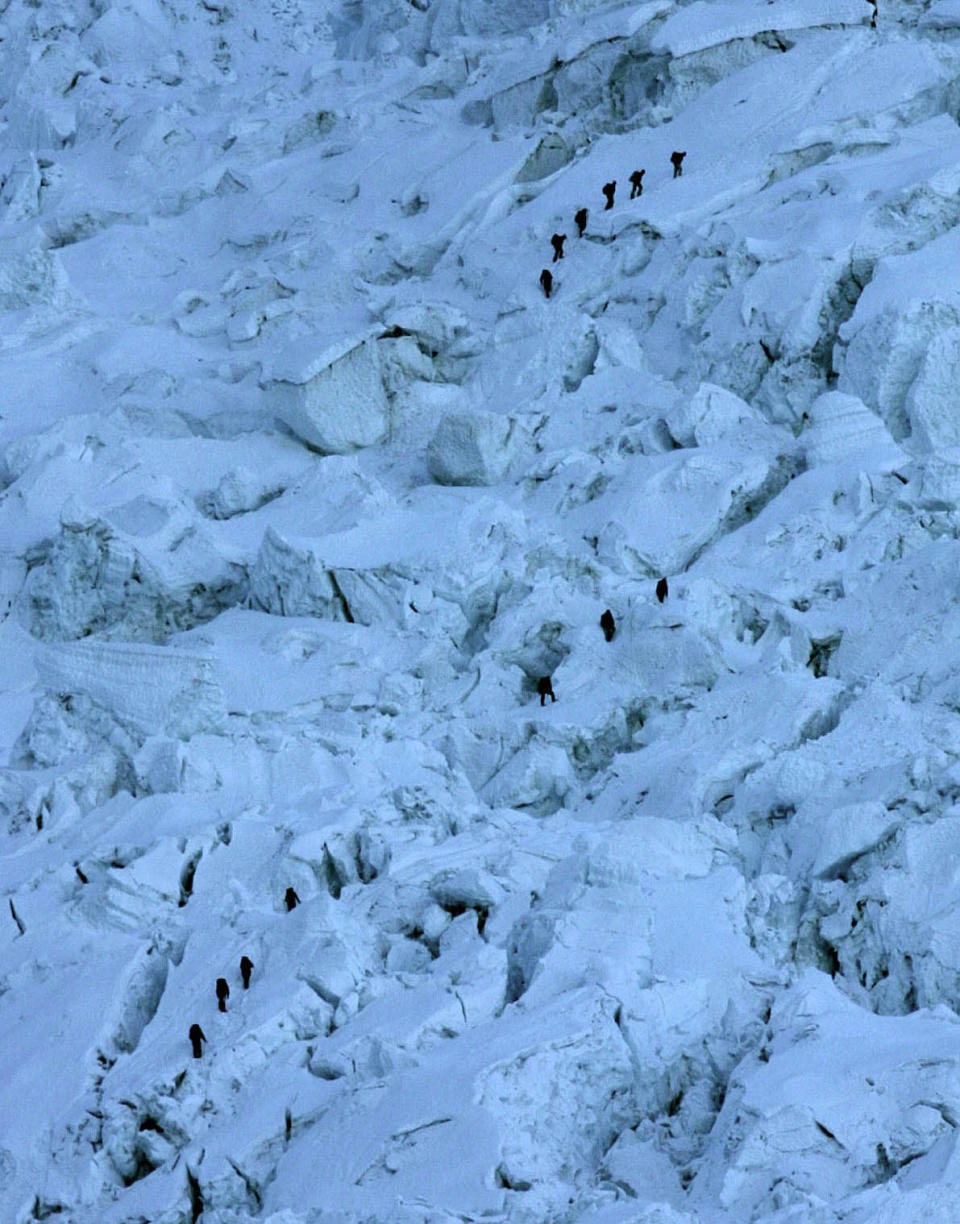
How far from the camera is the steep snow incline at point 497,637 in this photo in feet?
40.2

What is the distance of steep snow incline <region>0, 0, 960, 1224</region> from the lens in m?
12.3

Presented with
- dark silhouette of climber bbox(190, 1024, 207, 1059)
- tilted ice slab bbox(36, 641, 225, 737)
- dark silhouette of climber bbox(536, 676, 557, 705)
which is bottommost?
dark silhouette of climber bbox(536, 676, 557, 705)

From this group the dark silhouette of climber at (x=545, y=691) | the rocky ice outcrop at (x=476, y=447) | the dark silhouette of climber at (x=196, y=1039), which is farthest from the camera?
the rocky ice outcrop at (x=476, y=447)

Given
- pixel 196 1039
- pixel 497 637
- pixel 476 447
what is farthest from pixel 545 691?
pixel 196 1039

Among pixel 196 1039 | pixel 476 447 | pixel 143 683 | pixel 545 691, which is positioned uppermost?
pixel 196 1039

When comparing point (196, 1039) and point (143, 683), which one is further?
point (143, 683)

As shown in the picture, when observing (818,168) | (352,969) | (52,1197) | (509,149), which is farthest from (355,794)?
(509,149)

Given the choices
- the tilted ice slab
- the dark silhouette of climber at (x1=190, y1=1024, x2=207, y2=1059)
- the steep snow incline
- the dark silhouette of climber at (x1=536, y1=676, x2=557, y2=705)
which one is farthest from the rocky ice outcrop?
the dark silhouette of climber at (x1=190, y1=1024, x2=207, y2=1059)

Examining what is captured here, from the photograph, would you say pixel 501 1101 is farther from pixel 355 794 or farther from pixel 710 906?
pixel 355 794

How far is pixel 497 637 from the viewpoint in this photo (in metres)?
18.0

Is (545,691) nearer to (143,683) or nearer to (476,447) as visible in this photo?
(143,683)

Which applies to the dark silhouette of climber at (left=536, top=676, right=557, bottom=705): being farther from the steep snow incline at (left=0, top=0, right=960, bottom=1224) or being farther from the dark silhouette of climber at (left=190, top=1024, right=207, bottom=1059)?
the dark silhouette of climber at (left=190, top=1024, right=207, bottom=1059)

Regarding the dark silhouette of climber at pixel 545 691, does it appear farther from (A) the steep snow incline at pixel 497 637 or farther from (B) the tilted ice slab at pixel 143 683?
(B) the tilted ice slab at pixel 143 683

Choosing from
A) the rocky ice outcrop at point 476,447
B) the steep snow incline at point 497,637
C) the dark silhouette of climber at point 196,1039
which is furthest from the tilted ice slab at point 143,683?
the dark silhouette of climber at point 196,1039
